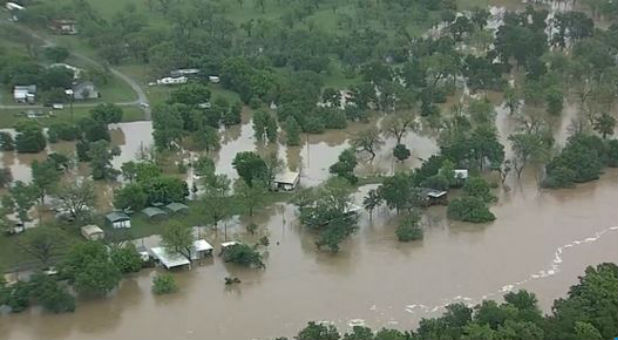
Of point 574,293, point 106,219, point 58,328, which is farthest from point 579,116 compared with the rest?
point 58,328

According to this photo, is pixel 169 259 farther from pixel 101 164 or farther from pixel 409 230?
pixel 101 164

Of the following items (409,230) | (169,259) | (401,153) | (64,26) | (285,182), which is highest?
(64,26)

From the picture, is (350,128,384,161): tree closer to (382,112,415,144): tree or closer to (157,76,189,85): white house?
(382,112,415,144): tree

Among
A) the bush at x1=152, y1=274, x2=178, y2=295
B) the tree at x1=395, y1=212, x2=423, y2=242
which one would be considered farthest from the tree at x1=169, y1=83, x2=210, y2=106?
the bush at x1=152, y1=274, x2=178, y2=295

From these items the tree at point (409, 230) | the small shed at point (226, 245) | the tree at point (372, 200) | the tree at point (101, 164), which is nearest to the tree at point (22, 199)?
the tree at point (101, 164)

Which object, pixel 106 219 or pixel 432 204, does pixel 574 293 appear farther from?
pixel 106 219

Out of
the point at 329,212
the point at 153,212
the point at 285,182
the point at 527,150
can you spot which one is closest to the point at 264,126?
the point at 285,182
